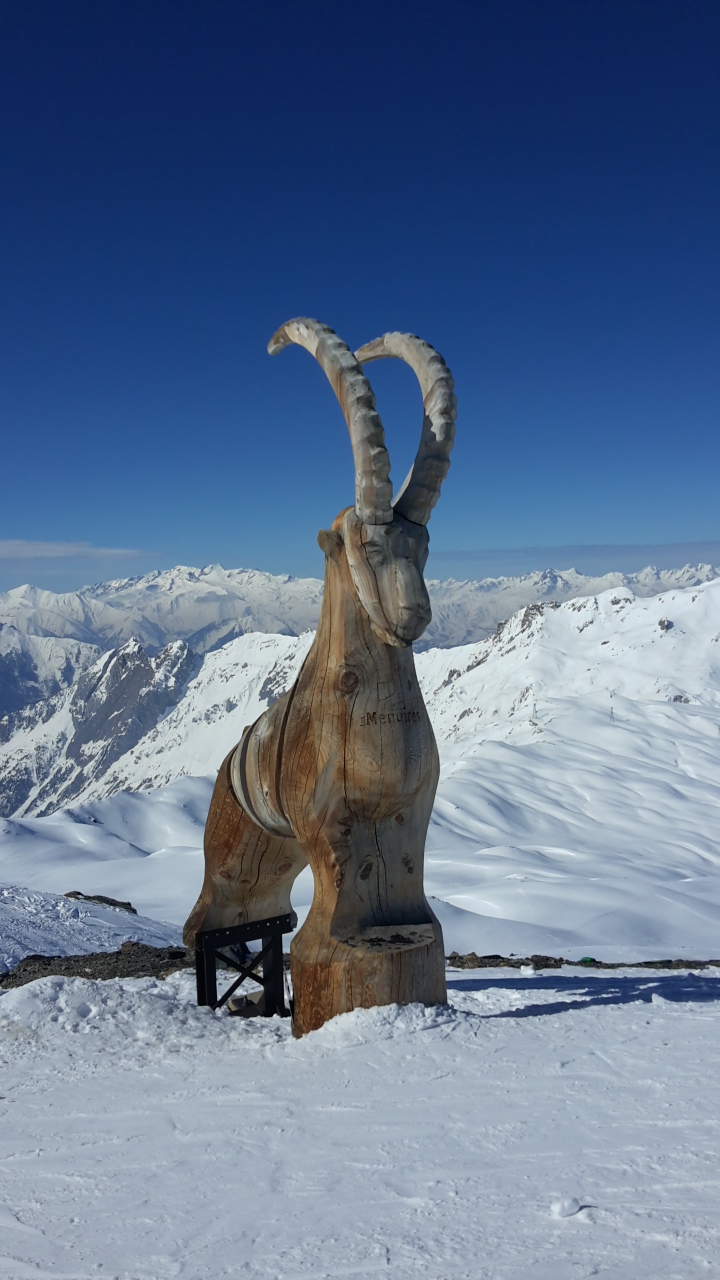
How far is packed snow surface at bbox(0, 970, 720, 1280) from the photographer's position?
2918mm

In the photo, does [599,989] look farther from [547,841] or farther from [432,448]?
[547,841]

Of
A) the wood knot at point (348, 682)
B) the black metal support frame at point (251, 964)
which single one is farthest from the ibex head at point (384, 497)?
the black metal support frame at point (251, 964)

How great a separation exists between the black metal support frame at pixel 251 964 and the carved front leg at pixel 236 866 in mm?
309

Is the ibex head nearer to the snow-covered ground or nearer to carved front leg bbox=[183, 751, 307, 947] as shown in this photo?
carved front leg bbox=[183, 751, 307, 947]

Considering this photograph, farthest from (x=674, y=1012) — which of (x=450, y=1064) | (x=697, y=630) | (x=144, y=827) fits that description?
(x=697, y=630)

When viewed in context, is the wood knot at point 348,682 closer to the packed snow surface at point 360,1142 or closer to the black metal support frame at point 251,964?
the packed snow surface at point 360,1142

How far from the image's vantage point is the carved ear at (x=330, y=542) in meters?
6.34

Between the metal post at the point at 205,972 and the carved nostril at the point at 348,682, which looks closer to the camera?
the carved nostril at the point at 348,682

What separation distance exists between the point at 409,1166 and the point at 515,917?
14.5 meters

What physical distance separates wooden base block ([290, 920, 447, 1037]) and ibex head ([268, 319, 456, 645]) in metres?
2.05

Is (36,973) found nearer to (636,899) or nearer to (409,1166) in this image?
(409,1166)

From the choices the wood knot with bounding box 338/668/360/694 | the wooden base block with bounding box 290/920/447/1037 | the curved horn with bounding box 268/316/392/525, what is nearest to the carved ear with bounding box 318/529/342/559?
the curved horn with bounding box 268/316/392/525

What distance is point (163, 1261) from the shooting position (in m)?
2.94

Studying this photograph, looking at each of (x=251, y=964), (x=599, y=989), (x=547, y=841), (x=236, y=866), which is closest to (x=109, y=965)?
(x=236, y=866)
